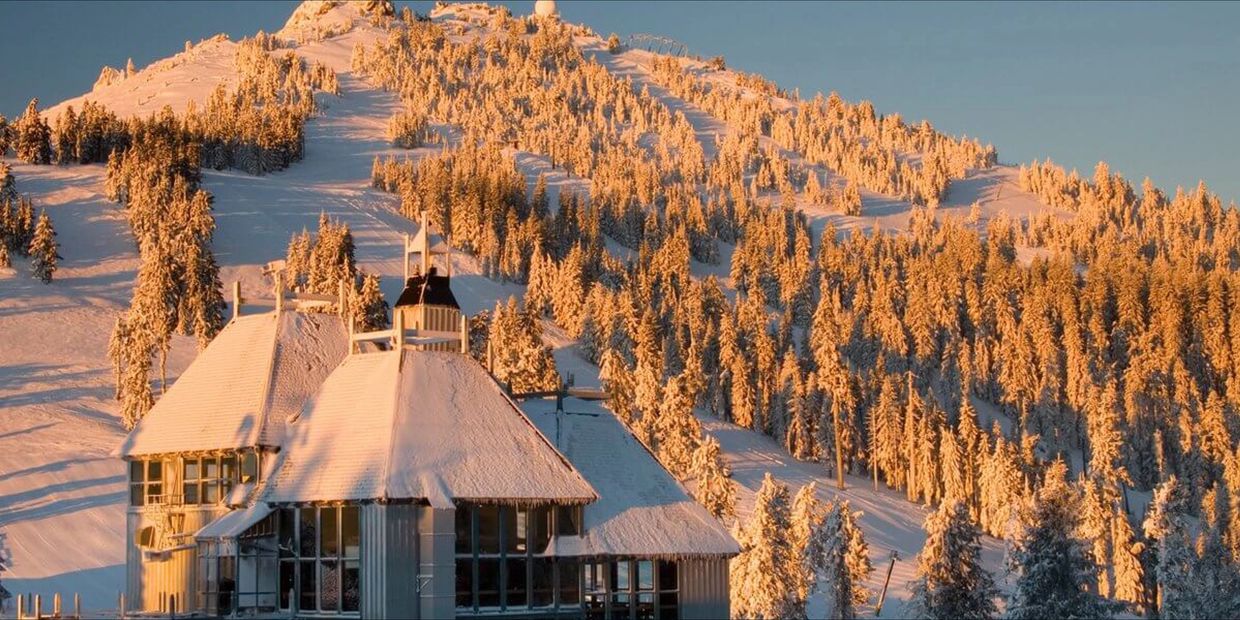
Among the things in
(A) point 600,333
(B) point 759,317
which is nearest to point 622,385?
(A) point 600,333

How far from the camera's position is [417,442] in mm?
40188

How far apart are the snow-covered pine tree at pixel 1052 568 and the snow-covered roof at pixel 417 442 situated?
20.5 m

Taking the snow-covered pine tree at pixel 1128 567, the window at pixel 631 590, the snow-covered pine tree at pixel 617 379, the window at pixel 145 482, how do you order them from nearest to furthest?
the window at pixel 631 590
the window at pixel 145 482
the snow-covered pine tree at pixel 1128 567
the snow-covered pine tree at pixel 617 379

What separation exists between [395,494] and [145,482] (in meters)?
10.6

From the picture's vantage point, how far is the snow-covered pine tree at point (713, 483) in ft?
252

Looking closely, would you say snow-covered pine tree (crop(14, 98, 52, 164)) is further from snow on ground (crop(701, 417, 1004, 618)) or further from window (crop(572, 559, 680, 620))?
window (crop(572, 559, 680, 620))

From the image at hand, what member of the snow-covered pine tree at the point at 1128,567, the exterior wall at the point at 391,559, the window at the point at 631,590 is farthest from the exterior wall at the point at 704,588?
the snow-covered pine tree at the point at 1128,567

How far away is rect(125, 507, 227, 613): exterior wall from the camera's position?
43.6 m

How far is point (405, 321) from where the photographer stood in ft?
144

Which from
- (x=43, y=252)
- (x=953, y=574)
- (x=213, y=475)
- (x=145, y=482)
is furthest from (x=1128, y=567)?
(x=43, y=252)

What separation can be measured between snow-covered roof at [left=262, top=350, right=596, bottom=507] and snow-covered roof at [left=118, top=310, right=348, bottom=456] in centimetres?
138

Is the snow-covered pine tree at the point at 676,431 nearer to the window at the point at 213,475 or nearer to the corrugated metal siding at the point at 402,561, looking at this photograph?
the window at the point at 213,475

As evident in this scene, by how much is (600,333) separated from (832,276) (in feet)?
201

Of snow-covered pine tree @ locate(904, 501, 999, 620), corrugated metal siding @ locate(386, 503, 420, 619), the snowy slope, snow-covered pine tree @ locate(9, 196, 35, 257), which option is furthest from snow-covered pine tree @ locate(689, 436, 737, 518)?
snow-covered pine tree @ locate(9, 196, 35, 257)
